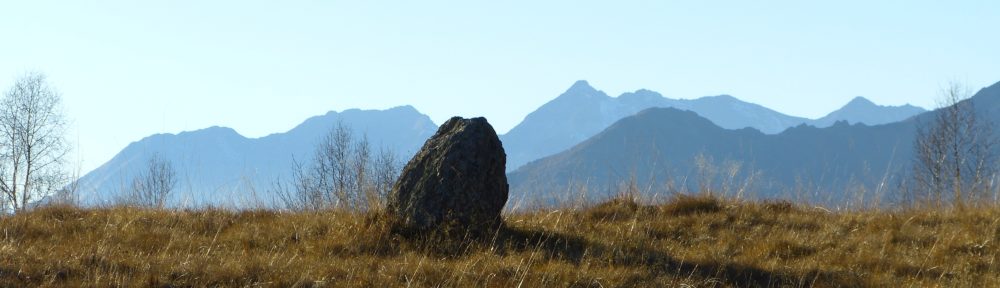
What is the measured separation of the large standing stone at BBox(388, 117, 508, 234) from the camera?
29.1 ft

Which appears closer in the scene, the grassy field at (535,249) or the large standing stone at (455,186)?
the grassy field at (535,249)

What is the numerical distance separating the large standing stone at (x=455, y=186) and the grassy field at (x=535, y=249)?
0.25 m

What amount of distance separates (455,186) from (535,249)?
3.69ft

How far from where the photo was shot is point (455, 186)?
9.00m

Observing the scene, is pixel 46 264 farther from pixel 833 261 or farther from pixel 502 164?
pixel 833 261

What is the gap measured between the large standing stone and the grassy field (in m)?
0.25

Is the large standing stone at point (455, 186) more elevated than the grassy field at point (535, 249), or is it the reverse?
the large standing stone at point (455, 186)

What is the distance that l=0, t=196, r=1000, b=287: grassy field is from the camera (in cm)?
730

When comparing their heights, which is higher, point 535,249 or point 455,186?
point 455,186

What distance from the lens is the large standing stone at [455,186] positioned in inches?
349

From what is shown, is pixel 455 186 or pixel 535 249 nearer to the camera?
pixel 535 249

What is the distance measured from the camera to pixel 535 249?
→ 8.50m

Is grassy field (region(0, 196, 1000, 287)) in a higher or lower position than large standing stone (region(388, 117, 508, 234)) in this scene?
lower

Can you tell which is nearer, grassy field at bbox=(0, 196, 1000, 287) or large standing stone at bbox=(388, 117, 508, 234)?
grassy field at bbox=(0, 196, 1000, 287)
